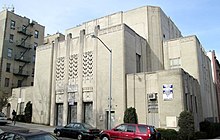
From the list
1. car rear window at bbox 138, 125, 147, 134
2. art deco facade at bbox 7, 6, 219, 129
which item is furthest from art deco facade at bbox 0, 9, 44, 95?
car rear window at bbox 138, 125, 147, 134

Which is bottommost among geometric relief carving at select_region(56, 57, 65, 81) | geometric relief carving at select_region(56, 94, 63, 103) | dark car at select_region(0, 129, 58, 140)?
dark car at select_region(0, 129, 58, 140)

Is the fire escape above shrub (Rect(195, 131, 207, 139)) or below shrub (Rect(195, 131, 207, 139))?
above

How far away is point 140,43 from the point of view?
34.9 meters

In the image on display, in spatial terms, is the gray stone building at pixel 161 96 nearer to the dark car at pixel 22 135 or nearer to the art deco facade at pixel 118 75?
the art deco facade at pixel 118 75

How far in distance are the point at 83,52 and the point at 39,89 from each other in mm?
10486

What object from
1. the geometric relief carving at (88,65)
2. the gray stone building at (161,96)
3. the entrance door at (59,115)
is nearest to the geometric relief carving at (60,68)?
the entrance door at (59,115)

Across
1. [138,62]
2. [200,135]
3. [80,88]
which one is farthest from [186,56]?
[80,88]

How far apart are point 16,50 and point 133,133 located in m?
41.6

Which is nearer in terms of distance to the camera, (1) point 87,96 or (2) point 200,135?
(2) point 200,135

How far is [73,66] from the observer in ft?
112

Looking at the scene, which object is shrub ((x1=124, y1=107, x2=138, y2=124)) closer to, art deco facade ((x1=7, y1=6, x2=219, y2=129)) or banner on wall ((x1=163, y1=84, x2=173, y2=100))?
art deco facade ((x1=7, y1=6, x2=219, y2=129))

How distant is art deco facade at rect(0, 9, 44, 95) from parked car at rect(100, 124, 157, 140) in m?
35.2

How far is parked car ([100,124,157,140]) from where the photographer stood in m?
16.0

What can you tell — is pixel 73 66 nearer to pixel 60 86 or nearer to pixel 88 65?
pixel 88 65
